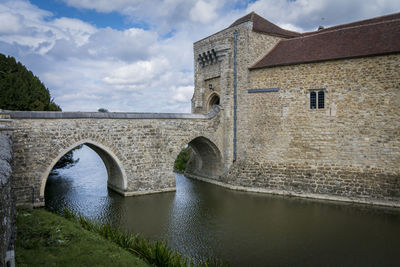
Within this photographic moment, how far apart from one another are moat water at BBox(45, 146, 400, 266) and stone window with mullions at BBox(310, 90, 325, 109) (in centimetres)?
467

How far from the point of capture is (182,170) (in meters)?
23.0

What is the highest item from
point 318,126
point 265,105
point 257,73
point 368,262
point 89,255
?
point 257,73

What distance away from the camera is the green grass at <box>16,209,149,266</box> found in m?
6.35

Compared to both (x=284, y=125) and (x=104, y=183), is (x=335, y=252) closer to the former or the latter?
(x=284, y=125)

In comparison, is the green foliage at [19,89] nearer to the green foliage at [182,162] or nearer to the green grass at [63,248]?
the green foliage at [182,162]

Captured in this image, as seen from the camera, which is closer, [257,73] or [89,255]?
[89,255]

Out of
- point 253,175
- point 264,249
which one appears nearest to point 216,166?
point 253,175

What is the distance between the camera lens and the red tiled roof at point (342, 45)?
44.7 ft

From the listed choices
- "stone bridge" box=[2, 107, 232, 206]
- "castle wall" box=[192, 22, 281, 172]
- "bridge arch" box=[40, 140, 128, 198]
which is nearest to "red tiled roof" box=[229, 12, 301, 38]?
"castle wall" box=[192, 22, 281, 172]

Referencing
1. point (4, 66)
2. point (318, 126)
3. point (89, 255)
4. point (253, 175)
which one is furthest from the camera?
point (4, 66)

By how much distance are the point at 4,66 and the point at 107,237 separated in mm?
17638

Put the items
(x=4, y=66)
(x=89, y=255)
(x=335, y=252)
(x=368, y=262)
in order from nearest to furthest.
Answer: (x=89, y=255) < (x=368, y=262) < (x=335, y=252) < (x=4, y=66)

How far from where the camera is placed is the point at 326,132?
14.7 m

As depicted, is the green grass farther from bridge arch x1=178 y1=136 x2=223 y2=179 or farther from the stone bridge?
bridge arch x1=178 y1=136 x2=223 y2=179
